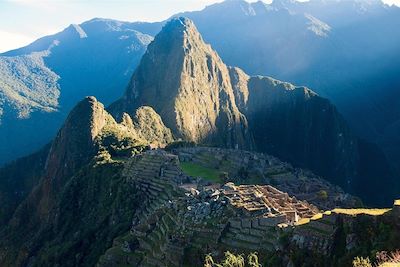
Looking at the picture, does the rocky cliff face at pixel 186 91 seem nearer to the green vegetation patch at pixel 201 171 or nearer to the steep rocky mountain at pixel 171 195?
the steep rocky mountain at pixel 171 195

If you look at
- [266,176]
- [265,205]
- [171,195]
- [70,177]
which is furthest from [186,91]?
[265,205]

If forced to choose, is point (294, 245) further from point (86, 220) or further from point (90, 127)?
point (90, 127)

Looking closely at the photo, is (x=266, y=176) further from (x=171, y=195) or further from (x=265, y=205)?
(x=265, y=205)

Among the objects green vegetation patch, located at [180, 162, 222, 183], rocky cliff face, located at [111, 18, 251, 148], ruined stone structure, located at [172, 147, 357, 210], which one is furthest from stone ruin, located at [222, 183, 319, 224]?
rocky cliff face, located at [111, 18, 251, 148]

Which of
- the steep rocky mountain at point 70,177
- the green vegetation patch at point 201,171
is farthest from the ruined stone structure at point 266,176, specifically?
the steep rocky mountain at point 70,177

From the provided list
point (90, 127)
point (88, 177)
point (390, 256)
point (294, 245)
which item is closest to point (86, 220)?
point (88, 177)
